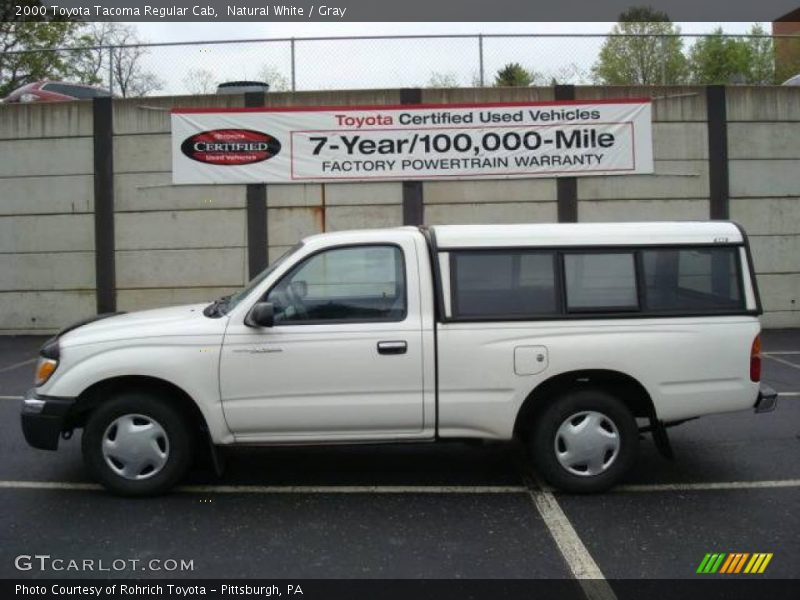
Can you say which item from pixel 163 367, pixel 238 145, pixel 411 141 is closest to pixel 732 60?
pixel 411 141

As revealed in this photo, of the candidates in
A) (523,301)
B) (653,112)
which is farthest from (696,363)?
Result: (653,112)

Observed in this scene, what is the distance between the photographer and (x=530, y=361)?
16.3 feet

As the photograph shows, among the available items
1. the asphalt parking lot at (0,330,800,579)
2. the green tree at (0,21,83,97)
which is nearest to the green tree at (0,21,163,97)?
the green tree at (0,21,83,97)

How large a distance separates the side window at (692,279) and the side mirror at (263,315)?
244 centimetres

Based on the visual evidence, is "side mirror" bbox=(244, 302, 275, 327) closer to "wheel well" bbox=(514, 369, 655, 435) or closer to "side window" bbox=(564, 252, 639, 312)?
"wheel well" bbox=(514, 369, 655, 435)

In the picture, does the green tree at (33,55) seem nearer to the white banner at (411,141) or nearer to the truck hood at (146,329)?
the white banner at (411,141)

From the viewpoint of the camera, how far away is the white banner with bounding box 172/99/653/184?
13453 millimetres

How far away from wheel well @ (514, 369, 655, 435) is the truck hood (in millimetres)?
2083

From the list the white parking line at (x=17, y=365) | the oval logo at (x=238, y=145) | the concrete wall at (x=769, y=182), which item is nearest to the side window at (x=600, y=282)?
the white parking line at (x=17, y=365)

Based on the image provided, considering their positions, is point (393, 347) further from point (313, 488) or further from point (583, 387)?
point (583, 387)

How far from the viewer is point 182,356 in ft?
16.1

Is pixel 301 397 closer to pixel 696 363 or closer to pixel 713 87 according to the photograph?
pixel 696 363

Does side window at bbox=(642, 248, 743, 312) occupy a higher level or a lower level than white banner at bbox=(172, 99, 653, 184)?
lower

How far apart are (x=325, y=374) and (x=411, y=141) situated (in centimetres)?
916
